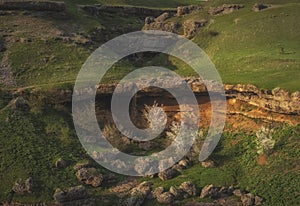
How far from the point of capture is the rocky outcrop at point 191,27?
88750 millimetres

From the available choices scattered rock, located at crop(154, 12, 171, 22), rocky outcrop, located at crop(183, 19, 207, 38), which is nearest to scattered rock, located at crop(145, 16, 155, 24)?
scattered rock, located at crop(154, 12, 171, 22)

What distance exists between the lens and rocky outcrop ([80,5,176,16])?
99.1 m

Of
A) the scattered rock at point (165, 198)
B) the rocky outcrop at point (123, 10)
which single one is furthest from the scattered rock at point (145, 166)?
the rocky outcrop at point (123, 10)

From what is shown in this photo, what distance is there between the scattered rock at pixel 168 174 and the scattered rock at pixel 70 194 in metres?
7.50

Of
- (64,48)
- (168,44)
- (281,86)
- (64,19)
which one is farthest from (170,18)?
(281,86)

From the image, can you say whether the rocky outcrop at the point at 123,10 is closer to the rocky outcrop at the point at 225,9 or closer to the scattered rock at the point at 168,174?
the rocky outcrop at the point at 225,9

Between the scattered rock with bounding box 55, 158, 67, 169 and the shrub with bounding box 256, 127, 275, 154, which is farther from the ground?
the shrub with bounding box 256, 127, 275, 154

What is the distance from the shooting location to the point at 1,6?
86.3 m

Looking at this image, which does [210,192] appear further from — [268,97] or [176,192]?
[268,97]

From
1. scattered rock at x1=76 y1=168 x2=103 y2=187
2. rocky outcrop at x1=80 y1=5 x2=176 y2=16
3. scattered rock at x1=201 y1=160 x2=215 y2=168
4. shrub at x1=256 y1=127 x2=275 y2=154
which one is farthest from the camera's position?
rocky outcrop at x1=80 y1=5 x2=176 y2=16

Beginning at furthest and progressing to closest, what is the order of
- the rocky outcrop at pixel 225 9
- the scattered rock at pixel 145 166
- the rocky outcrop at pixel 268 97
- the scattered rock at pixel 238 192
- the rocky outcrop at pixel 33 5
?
the rocky outcrop at pixel 225 9
the rocky outcrop at pixel 33 5
the scattered rock at pixel 145 166
the rocky outcrop at pixel 268 97
the scattered rock at pixel 238 192

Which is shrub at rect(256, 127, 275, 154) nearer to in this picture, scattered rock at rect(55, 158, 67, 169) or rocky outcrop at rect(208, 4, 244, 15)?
scattered rock at rect(55, 158, 67, 169)

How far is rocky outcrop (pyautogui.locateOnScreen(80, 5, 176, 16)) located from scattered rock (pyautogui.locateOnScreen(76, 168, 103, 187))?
55444mm

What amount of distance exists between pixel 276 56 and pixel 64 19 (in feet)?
125
